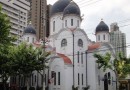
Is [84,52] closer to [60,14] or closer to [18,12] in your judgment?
[60,14]

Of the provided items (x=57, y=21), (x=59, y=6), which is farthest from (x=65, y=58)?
(x=59, y=6)

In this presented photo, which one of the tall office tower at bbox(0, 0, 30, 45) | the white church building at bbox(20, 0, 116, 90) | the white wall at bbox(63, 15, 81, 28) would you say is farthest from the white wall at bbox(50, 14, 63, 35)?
the tall office tower at bbox(0, 0, 30, 45)

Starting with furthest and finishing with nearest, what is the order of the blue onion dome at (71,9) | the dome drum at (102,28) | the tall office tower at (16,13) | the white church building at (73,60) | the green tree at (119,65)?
1. the tall office tower at (16,13)
2. the dome drum at (102,28)
3. the blue onion dome at (71,9)
4. the white church building at (73,60)
5. the green tree at (119,65)

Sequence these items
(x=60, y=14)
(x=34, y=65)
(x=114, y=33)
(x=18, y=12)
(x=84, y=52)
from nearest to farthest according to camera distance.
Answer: (x=34, y=65) < (x=84, y=52) < (x=60, y=14) < (x=114, y=33) < (x=18, y=12)

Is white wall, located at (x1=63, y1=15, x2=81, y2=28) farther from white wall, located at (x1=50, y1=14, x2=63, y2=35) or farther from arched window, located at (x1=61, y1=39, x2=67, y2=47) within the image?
white wall, located at (x1=50, y1=14, x2=63, y2=35)

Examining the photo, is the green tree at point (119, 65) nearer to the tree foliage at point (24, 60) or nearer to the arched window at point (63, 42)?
the arched window at point (63, 42)

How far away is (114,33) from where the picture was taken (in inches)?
2307

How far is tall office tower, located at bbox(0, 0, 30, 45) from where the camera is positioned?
103 metres

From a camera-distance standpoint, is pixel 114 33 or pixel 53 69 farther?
pixel 114 33

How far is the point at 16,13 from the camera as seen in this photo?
353 ft

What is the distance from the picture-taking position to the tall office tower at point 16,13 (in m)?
103

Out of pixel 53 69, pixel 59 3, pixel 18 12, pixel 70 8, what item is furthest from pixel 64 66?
pixel 18 12

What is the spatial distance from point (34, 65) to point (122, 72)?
1374 cm

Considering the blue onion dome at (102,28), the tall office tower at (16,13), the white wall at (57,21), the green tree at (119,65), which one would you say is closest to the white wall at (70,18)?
the white wall at (57,21)
